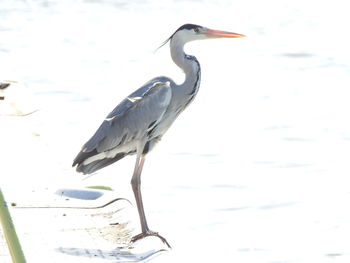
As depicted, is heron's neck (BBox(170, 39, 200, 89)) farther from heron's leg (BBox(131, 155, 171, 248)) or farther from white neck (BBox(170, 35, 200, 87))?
heron's leg (BBox(131, 155, 171, 248))

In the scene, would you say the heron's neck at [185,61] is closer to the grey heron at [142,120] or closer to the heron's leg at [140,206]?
the grey heron at [142,120]

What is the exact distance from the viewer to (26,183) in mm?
7789

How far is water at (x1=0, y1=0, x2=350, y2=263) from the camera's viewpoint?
8.41 meters

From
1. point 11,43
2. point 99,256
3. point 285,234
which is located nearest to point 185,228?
point 285,234

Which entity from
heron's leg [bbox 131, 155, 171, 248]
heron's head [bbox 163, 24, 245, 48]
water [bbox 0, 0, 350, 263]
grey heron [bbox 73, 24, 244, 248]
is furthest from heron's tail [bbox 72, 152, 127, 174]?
heron's head [bbox 163, 24, 245, 48]

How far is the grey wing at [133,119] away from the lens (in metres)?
7.14

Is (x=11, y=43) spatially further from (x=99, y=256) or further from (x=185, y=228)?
(x=99, y=256)

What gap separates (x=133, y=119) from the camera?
724 cm

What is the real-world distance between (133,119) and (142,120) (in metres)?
0.06

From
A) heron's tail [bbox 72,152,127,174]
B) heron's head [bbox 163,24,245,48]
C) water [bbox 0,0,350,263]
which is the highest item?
heron's head [bbox 163,24,245,48]

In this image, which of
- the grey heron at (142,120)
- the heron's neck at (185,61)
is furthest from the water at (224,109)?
the heron's neck at (185,61)

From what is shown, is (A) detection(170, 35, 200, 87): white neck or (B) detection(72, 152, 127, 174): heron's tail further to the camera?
(A) detection(170, 35, 200, 87): white neck

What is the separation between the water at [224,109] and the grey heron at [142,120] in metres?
0.69

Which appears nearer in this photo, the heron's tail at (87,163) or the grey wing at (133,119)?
the heron's tail at (87,163)
